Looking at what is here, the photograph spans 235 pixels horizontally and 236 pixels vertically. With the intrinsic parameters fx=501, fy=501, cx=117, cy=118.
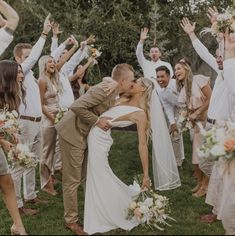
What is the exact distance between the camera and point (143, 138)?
18.4 ft

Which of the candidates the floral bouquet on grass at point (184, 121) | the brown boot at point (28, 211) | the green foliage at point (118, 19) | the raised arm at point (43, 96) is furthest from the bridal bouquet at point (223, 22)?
the green foliage at point (118, 19)

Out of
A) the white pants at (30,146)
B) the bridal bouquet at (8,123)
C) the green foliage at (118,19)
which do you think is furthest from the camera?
the green foliage at (118,19)

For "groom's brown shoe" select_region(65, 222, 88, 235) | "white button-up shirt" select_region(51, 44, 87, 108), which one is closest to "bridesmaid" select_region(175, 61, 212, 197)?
"white button-up shirt" select_region(51, 44, 87, 108)

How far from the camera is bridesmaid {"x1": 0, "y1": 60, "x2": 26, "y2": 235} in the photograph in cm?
545

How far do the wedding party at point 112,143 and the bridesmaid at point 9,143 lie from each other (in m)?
0.01

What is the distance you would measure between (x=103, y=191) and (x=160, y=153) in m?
1.88

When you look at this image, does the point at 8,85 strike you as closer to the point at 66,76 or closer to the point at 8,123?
the point at 8,123

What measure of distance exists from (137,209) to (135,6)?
25.3ft

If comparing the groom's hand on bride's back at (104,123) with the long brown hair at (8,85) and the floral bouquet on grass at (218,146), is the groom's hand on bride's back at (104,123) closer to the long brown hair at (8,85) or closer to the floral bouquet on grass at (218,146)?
the long brown hair at (8,85)

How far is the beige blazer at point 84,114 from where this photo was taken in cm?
559

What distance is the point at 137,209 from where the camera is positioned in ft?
18.3

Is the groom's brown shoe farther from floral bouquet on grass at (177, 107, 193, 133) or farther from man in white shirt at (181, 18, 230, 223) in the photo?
floral bouquet on grass at (177, 107, 193, 133)

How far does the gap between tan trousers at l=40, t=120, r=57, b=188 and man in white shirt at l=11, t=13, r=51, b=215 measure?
0.63 metres

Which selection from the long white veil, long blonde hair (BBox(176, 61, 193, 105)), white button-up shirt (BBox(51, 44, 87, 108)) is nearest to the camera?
the long white veil
